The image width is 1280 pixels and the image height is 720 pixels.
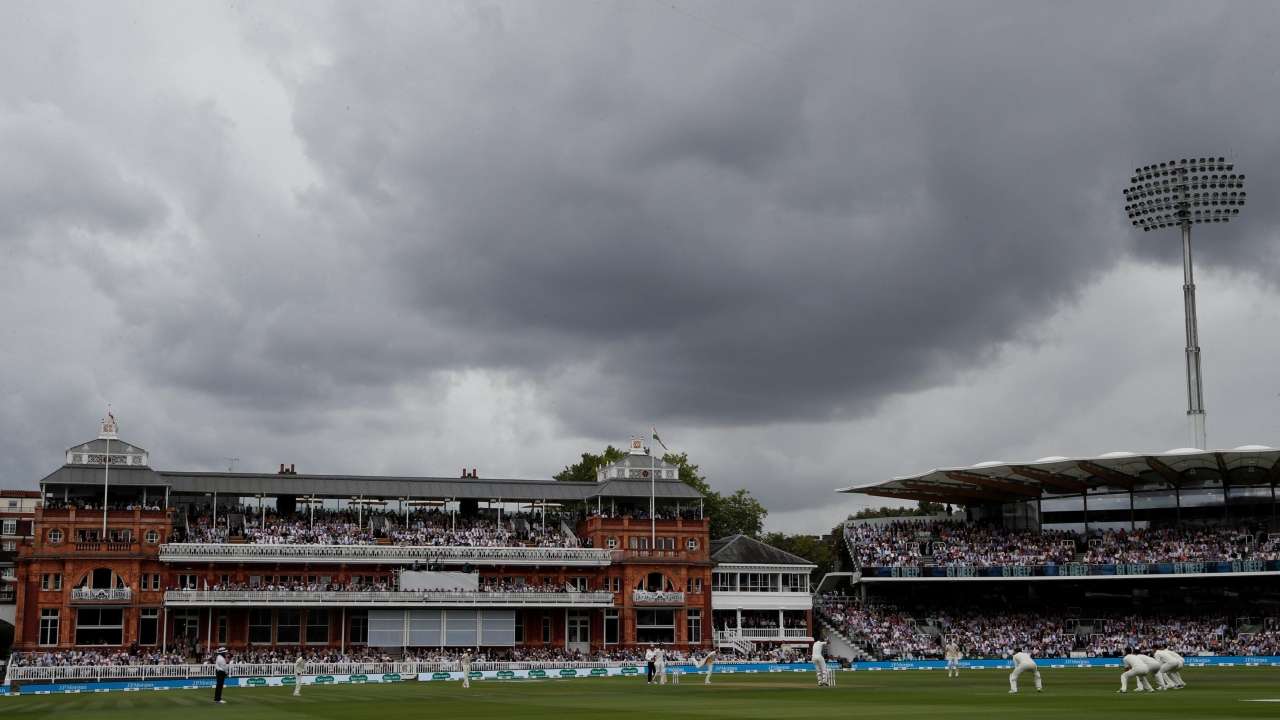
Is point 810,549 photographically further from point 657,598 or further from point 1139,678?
point 1139,678

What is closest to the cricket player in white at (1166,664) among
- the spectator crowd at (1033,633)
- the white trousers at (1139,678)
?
the white trousers at (1139,678)

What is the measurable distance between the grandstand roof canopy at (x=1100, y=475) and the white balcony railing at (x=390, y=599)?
20.6 metres

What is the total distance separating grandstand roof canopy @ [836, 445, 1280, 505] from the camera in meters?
69.6

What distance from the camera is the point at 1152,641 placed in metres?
68.6

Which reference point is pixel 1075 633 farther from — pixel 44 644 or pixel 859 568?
pixel 44 644

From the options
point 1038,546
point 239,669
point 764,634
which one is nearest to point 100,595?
point 239,669

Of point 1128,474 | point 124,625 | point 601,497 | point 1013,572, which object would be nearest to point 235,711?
point 124,625

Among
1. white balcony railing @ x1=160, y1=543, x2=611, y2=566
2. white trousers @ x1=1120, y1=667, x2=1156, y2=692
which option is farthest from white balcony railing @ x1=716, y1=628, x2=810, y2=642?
white trousers @ x1=1120, y1=667, x2=1156, y2=692

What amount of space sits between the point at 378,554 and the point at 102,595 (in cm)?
1386

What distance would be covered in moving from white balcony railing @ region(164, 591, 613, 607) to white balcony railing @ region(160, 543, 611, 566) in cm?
201

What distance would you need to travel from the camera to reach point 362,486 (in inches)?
2862

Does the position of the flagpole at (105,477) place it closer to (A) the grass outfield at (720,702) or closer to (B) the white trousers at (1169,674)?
(A) the grass outfield at (720,702)

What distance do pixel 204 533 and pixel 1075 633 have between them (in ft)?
161

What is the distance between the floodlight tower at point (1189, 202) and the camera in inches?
2817
